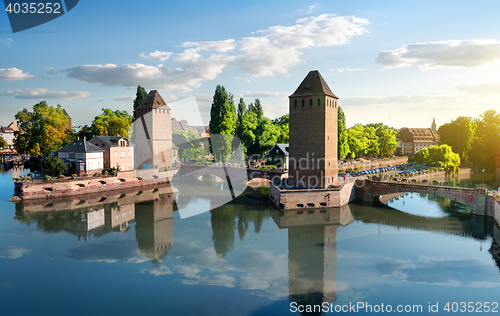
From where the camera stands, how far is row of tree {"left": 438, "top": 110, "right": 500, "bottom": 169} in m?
76.7

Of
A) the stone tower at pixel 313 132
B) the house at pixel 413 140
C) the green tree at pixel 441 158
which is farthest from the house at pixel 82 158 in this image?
the house at pixel 413 140

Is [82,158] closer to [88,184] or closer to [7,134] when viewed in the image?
[88,184]

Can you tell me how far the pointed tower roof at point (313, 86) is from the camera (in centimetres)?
4000

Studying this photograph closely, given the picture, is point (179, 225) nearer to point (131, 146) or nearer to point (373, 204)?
Result: point (373, 204)

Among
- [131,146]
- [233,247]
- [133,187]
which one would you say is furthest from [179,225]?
[131,146]

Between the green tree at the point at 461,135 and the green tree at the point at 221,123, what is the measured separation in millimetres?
52103

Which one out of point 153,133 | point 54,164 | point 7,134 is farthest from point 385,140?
point 7,134

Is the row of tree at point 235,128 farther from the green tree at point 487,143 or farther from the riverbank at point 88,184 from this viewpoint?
the green tree at point 487,143

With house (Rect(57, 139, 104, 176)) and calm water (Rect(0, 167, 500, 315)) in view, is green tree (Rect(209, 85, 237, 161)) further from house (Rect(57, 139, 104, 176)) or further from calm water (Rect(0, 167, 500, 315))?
calm water (Rect(0, 167, 500, 315))

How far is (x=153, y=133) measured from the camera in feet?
198

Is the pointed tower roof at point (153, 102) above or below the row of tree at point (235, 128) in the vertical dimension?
above

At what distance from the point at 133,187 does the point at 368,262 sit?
39.5 m

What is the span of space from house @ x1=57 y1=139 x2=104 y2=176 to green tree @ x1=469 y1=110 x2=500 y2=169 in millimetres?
77406

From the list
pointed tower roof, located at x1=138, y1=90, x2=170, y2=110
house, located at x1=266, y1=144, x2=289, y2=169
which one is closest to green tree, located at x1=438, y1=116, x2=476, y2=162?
house, located at x1=266, y1=144, x2=289, y2=169
